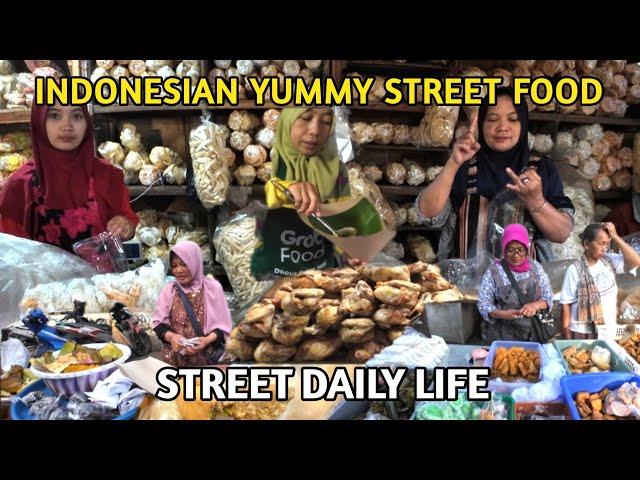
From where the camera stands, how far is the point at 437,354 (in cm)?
180

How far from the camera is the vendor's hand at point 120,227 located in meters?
1.99

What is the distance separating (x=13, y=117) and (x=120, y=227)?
23.3 inches

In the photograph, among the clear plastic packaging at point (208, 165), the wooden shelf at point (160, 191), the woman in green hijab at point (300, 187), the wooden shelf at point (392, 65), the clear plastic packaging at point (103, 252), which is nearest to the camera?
the woman in green hijab at point (300, 187)

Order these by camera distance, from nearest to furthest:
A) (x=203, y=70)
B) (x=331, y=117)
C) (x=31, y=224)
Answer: (x=331, y=117), (x=31, y=224), (x=203, y=70)

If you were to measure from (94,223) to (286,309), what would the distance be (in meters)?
0.77

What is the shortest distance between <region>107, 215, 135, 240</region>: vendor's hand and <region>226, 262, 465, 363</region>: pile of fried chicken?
22.1 inches

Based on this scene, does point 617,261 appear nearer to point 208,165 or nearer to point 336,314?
point 336,314

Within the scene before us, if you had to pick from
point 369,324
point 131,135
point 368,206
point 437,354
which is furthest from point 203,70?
point 437,354

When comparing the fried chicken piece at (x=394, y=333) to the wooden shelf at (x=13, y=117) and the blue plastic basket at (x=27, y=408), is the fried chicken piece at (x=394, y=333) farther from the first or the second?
the wooden shelf at (x=13, y=117)

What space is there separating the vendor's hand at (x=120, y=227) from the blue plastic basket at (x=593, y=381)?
5.15ft

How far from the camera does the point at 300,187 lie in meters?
1.78

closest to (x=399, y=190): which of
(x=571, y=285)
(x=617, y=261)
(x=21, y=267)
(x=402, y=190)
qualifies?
(x=402, y=190)

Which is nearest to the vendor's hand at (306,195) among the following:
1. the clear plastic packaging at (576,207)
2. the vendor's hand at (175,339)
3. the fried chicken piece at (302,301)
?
the fried chicken piece at (302,301)

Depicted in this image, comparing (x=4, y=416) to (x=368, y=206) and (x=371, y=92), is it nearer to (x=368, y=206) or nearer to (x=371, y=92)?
(x=368, y=206)
